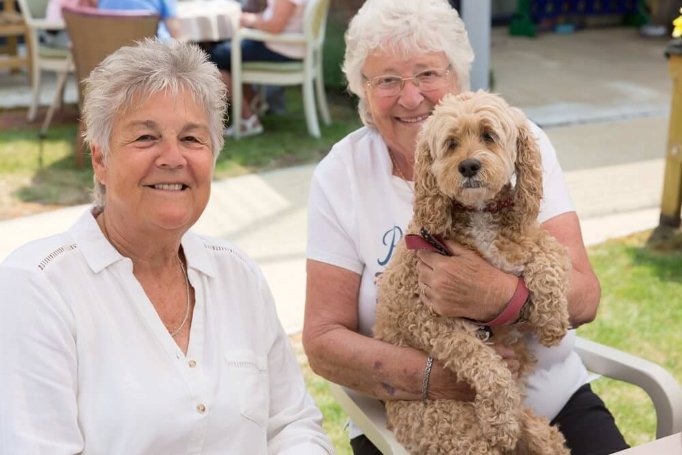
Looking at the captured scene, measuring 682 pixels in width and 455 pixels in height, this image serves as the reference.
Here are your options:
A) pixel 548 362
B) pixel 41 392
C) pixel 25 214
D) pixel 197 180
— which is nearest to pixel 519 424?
pixel 548 362

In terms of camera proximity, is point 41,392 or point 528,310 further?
point 528,310

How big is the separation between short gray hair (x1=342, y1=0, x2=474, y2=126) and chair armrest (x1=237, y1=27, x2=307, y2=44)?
5.44 metres

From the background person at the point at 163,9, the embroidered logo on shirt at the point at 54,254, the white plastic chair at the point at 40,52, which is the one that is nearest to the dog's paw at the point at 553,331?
the embroidered logo on shirt at the point at 54,254

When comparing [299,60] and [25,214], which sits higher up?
[299,60]

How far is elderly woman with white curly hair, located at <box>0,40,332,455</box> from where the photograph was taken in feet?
6.24

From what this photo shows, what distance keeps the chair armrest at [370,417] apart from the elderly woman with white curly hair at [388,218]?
0.28 feet

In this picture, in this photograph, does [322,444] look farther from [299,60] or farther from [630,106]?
[630,106]

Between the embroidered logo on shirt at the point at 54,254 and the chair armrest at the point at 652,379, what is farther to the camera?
the chair armrest at the point at 652,379

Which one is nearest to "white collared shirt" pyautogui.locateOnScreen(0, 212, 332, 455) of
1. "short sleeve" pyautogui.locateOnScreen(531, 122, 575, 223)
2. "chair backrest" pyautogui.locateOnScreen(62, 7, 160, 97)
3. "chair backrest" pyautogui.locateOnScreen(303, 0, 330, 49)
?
"short sleeve" pyautogui.locateOnScreen(531, 122, 575, 223)

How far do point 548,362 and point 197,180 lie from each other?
43.7 inches

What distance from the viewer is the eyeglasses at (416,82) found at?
8.50 feet

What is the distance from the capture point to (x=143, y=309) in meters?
2.07

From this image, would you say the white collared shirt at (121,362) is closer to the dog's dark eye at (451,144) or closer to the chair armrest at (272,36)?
the dog's dark eye at (451,144)

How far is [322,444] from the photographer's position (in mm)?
2320
